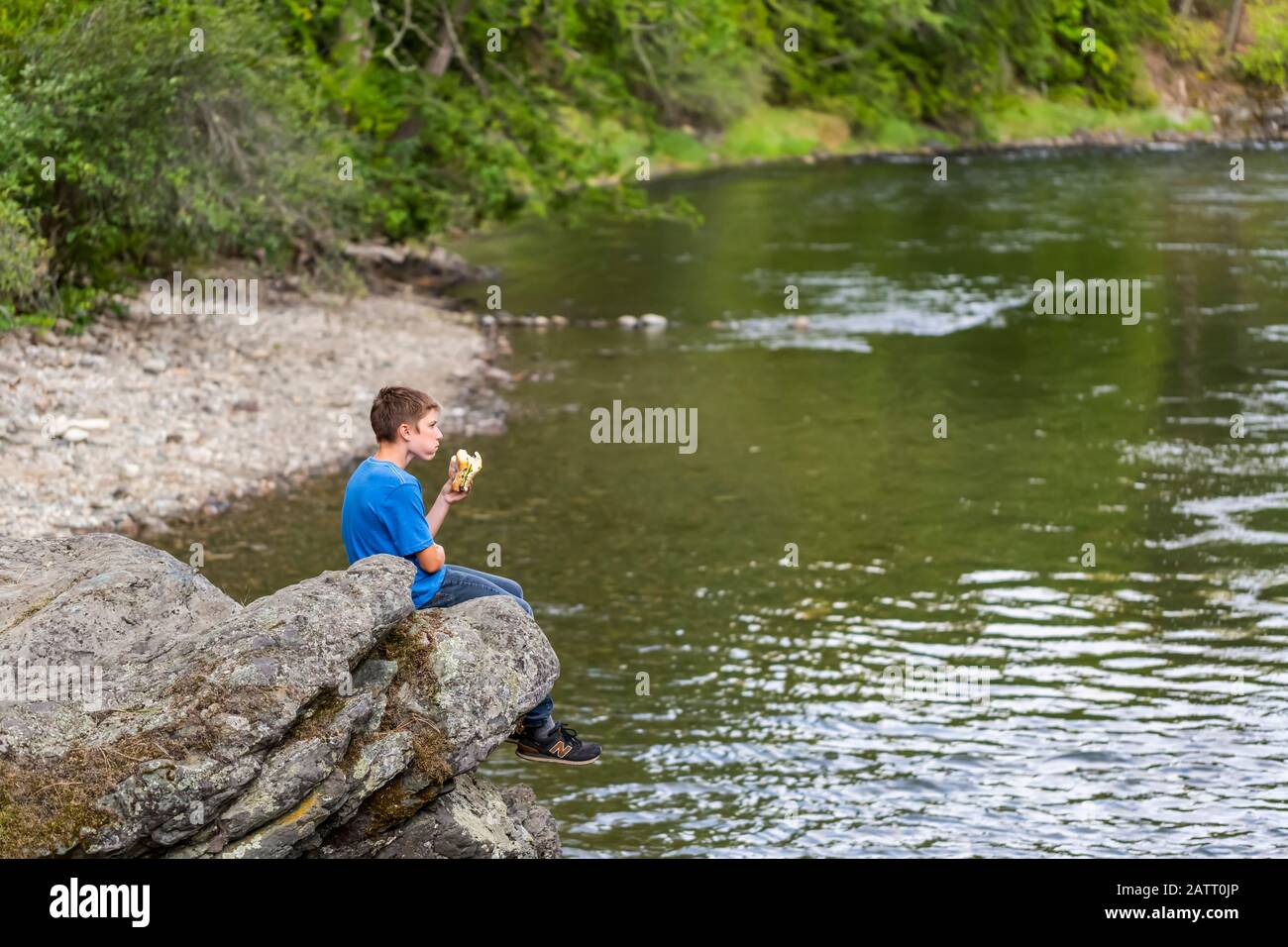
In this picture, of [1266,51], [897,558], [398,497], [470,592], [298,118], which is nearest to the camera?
[398,497]

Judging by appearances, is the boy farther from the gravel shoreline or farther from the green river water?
the gravel shoreline

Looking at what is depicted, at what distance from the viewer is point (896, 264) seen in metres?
36.4

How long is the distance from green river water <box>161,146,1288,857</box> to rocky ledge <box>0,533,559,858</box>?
3.34 metres

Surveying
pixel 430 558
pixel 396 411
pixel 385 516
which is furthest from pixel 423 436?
pixel 430 558

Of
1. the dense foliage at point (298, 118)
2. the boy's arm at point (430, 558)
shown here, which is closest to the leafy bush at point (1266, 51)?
the dense foliage at point (298, 118)

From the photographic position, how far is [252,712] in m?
7.49

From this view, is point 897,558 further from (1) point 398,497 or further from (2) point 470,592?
(1) point 398,497

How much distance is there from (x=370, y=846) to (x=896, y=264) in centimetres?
2994

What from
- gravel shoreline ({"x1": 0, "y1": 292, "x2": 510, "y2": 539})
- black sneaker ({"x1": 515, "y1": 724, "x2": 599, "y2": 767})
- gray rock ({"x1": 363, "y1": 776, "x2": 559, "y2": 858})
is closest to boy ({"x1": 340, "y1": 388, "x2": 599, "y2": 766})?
black sneaker ({"x1": 515, "y1": 724, "x2": 599, "y2": 767})

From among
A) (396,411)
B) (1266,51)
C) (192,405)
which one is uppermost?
(1266,51)

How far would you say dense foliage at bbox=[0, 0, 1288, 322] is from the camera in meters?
21.2

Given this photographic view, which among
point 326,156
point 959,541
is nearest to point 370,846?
point 959,541

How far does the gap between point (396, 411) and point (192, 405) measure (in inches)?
537

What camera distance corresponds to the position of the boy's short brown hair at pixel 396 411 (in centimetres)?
872
